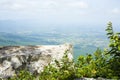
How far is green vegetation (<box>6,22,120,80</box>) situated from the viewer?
7375 mm

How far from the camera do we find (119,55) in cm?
755

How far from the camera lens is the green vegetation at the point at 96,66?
738 cm

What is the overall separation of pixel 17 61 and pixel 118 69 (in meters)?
5.54

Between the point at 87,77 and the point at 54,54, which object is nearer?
the point at 87,77

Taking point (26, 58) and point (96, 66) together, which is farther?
point (26, 58)

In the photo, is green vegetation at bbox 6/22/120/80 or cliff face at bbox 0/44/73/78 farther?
cliff face at bbox 0/44/73/78

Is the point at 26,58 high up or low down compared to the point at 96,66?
down

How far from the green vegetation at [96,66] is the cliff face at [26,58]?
9.39 ft

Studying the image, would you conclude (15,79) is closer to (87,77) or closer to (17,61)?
(87,77)

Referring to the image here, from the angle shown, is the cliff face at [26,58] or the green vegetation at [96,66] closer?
the green vegetation at [96,66]

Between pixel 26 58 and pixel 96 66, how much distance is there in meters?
5.11

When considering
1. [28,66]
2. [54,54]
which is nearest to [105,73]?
[28,66]

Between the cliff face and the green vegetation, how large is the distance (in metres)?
2.86

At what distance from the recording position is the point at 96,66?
25.2 ft
